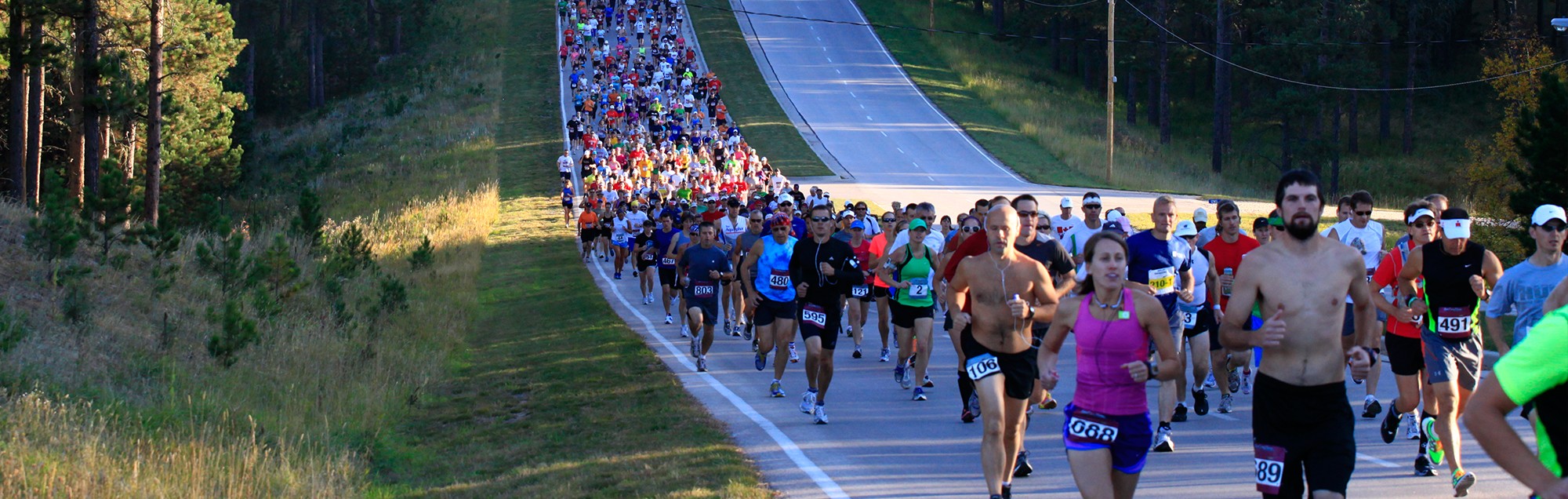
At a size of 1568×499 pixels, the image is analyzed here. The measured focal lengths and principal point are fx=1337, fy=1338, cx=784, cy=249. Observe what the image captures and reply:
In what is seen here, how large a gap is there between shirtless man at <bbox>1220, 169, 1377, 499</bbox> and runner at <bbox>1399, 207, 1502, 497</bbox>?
9.35 feet

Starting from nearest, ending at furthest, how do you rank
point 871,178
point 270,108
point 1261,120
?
point 871,178 < point 1261,120 < point 270,108

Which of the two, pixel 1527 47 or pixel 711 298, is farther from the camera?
pixel 1527 47

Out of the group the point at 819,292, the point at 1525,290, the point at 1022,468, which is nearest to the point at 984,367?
the point at 1022,468

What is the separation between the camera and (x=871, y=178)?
4697cm

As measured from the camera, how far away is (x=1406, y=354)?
9203mm

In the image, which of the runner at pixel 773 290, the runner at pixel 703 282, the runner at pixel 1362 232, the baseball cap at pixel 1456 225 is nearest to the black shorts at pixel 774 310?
the runner at pixel 773 290

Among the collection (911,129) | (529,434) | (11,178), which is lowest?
(529,434)

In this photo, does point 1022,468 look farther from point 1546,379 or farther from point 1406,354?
point 1546,379

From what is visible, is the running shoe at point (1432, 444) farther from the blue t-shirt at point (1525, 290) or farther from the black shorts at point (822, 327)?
the black shorts at point (822, 327)

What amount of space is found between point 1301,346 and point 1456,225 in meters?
3.28

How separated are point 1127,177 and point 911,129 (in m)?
11.1

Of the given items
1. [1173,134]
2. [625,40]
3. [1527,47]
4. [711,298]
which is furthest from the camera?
[1173,134]

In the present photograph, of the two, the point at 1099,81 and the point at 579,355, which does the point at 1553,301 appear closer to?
the point at 579,355

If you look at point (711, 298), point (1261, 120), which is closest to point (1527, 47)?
point (1261, 120)
